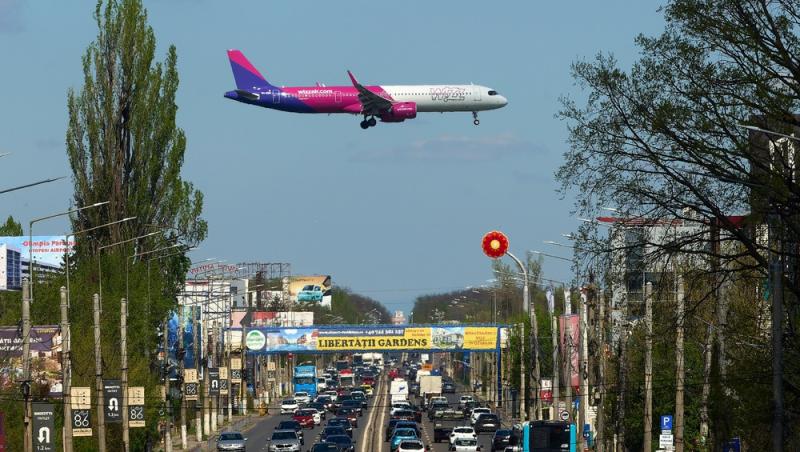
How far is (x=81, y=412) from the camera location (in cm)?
5550

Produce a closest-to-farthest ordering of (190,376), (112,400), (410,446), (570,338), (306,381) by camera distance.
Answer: (112,400)
(410,446)
(570,338)
(190,376)
(306,381)

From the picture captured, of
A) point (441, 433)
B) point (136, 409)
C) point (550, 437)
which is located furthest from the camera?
point (441, 433)

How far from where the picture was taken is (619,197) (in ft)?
114

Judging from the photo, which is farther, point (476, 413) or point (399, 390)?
point (399, 390)

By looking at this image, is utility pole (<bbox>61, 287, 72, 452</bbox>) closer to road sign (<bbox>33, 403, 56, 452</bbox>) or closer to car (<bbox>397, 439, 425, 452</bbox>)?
road sign (<bbox>33, 403, 56, 452</bbox>)

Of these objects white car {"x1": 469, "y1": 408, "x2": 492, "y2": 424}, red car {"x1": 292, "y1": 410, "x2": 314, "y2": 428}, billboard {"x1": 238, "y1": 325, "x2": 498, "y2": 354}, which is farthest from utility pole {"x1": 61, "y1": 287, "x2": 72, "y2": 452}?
billboard {"x1": 238, "y1": 325, "x2": 498, "y2": 354}

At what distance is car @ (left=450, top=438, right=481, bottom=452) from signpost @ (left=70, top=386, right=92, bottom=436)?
25.1 m

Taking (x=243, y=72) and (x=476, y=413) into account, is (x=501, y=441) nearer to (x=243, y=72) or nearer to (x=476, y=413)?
(x=476, y=413)

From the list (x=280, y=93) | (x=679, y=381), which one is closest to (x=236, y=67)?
(x=280, y=93)

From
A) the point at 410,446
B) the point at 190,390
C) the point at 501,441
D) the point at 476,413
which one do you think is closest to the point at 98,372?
the point at 410,446

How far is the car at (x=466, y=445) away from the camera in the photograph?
253ft

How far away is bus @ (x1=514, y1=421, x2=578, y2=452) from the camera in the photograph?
65750 mm

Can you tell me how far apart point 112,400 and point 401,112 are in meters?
35.5

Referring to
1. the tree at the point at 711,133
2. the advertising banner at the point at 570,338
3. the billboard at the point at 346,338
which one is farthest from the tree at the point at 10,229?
the tree at the point at 711,133
